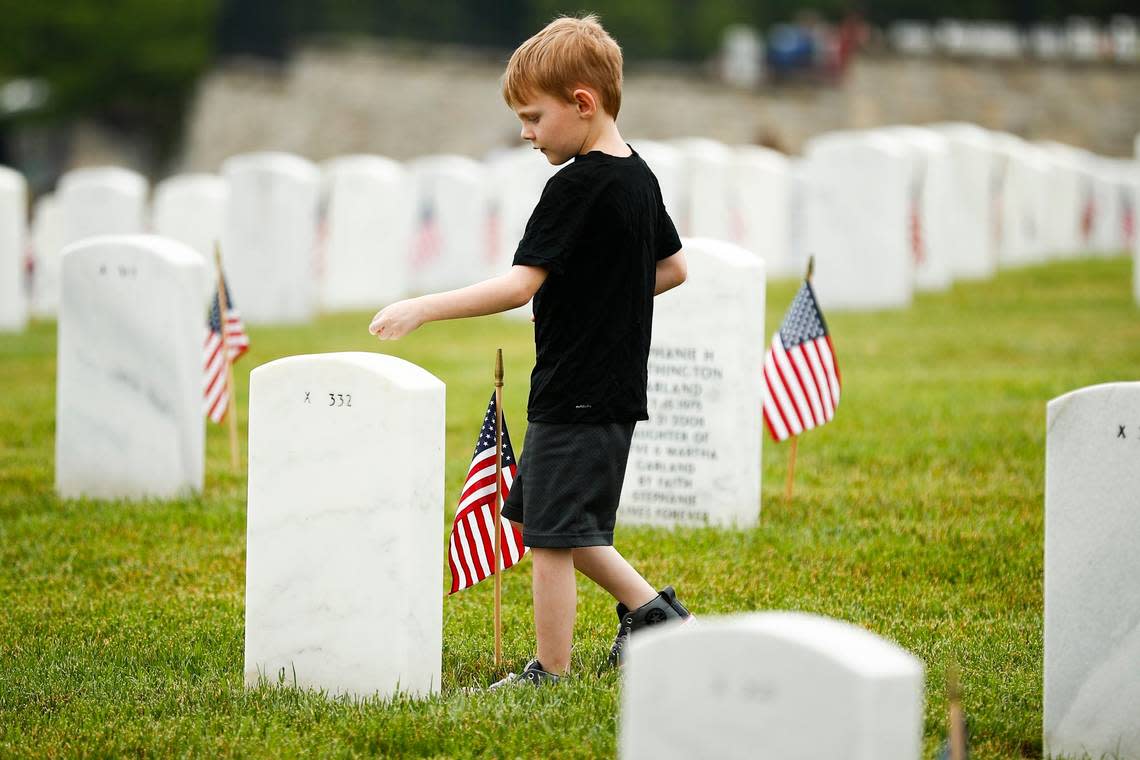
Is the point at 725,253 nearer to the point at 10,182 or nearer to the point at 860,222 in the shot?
the point at 860,222

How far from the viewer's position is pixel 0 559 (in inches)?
245

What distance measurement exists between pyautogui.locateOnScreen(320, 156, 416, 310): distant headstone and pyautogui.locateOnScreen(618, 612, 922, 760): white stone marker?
48.3 ft

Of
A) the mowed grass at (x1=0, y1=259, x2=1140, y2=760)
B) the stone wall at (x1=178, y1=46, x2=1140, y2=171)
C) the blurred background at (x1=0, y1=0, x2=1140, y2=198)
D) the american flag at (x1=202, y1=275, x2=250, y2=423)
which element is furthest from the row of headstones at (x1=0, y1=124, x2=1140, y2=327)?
the stone wall at (x1=178, y1=46, x2=1140, y2=171)

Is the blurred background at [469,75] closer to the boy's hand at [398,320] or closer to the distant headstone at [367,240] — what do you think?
the distant headstone at [367,240]

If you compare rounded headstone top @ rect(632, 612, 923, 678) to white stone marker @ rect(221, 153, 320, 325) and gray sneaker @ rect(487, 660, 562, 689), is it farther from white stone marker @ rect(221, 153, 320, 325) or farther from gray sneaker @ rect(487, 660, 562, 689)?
white stone marker @ rect(221, 153, 320, 325)

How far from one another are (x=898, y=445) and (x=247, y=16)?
52.0 metres

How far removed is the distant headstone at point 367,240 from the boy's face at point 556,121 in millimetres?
13014

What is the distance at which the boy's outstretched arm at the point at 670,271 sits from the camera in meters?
4.47

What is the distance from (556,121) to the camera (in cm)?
413

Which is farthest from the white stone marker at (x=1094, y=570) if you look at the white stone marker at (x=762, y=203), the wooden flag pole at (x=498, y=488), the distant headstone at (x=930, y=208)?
the white stone marker at (x=762, y=203)

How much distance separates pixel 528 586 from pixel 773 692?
3583mm

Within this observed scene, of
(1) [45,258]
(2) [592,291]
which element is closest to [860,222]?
(1) [45,258]

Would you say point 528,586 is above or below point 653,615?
below

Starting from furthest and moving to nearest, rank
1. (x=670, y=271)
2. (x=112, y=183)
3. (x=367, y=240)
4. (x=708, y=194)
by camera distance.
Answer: (x=367, y=240), (x=708, y=194), (x=112, y=183), (x=670, y=271)
